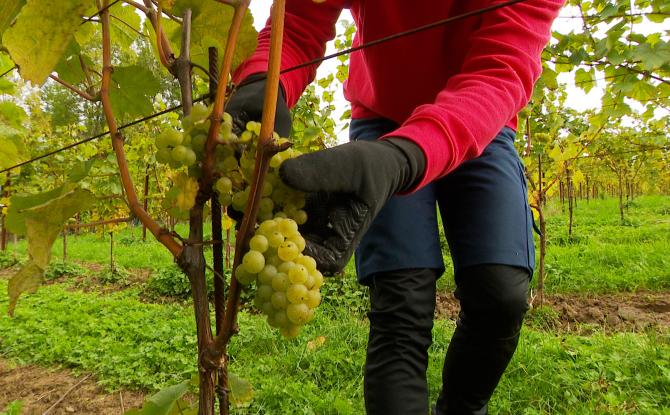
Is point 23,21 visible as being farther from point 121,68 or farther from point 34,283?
point 34,283

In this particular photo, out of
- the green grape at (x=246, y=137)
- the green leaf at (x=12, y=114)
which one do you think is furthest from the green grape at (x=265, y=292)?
the green leaf at (x=12, y=114)

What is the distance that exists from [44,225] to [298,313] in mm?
433

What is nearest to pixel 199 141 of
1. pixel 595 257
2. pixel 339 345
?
pixel 339 345

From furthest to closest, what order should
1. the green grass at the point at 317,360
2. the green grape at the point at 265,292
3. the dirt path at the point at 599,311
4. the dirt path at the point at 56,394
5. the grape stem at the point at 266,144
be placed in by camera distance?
the dirt path at the point at 599,311, the dirt path at the point at 56,394, the green grass at the point at 317,360, the green grape at the point at 265,292, the grape stem at the point at 266,144

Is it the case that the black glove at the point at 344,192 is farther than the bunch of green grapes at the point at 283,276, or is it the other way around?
the black glove at the point at 344,192

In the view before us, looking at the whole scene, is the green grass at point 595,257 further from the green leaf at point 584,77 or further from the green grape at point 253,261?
the green grape at point 253,261

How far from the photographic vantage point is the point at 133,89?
1077 millimetres

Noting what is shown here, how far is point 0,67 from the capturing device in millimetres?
1793

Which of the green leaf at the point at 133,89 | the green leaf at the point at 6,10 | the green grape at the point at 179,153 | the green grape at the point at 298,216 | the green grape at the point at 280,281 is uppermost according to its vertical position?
the green leaf at the point at 6,10

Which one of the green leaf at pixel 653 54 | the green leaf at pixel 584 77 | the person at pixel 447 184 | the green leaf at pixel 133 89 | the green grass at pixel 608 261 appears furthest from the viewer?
the green grass at pixel 608 261

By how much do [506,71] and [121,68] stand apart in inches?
35.6

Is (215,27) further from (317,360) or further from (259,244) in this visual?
(317,360)

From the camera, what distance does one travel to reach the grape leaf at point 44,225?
748 mm

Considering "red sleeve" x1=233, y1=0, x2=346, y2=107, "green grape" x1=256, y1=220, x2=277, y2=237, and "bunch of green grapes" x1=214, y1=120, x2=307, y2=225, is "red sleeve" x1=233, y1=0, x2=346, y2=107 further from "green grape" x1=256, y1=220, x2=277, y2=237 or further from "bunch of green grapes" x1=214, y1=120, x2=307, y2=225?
"green grape" x1=256, y1=220, x2=277, y2=237
